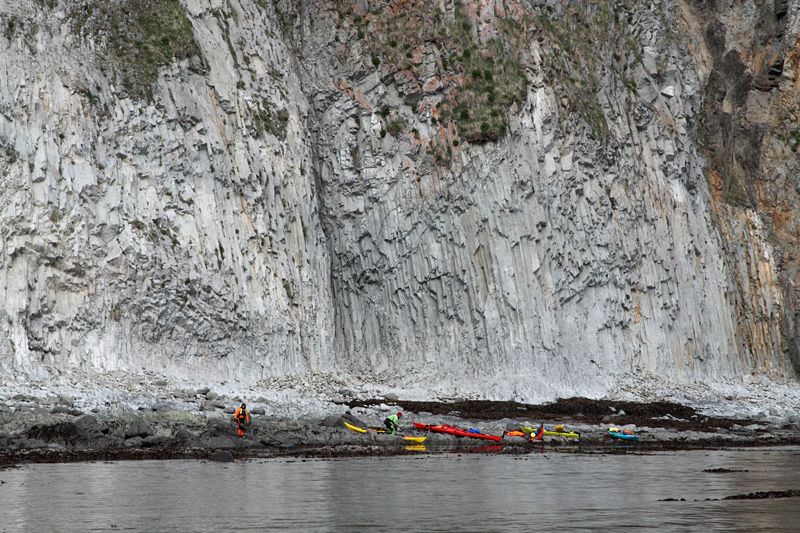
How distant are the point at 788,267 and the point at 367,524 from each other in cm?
4163

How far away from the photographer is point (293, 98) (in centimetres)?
4325

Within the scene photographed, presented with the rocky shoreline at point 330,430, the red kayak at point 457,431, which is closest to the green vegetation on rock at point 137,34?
the rocky shoreline at point 330,430

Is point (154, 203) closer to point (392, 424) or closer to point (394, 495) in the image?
point (392, 424)

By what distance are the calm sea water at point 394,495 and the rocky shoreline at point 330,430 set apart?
7.94 feet

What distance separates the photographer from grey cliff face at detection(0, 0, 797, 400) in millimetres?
34344

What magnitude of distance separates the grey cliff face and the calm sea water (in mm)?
15719

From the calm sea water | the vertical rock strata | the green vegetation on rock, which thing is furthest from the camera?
the green vegetation on rock

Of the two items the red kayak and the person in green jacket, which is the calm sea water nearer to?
the person in green jacket

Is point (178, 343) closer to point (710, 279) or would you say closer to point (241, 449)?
point (241, 449)

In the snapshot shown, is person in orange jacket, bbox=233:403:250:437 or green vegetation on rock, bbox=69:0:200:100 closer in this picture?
person in orange jacket, bbox=233:403:250:437

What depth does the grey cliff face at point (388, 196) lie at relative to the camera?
113ft

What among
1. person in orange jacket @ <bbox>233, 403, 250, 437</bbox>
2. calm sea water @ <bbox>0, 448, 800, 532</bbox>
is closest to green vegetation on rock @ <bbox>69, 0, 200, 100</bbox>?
person in orange jacket @ <bbox>233, 403, 250, 437</bbox>

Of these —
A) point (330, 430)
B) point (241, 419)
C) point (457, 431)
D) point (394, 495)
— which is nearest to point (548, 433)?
point (457, 431)

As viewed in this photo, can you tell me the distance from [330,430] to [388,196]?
60.4ft
